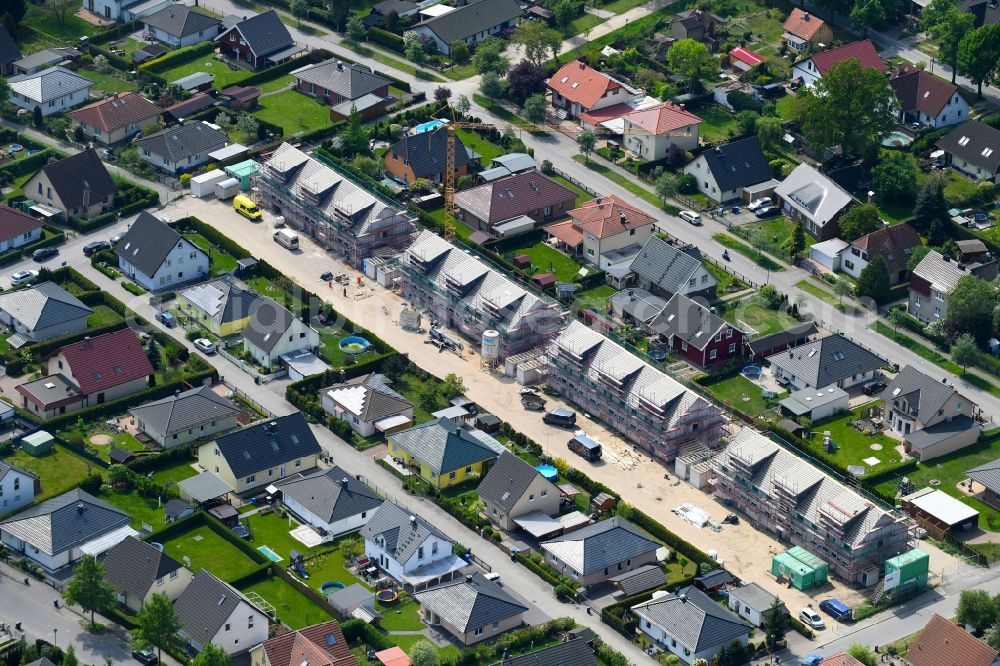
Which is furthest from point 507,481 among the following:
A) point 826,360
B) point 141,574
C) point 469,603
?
point 826,360

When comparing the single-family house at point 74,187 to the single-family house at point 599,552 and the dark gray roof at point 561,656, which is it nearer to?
the single-family house at point 599,552

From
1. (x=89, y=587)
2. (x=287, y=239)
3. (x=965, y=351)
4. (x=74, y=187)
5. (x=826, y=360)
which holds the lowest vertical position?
(x=287, y=239)

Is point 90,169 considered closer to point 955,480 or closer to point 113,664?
point 113,664

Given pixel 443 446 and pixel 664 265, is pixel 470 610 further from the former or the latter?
pixel 664 265

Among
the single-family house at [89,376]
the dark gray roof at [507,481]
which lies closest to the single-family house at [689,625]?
the dark gray roof at [507,481]

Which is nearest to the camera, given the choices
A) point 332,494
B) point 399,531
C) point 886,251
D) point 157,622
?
point 157,622

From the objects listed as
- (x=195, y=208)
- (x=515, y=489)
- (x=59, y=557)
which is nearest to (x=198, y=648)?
(x=59, y=557)

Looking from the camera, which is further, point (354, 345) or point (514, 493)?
point (354, 345)
